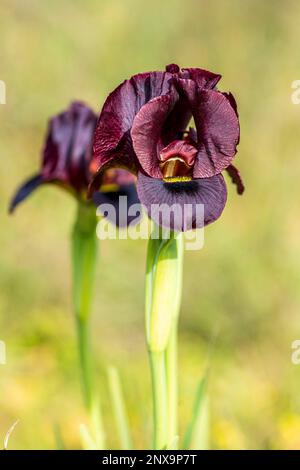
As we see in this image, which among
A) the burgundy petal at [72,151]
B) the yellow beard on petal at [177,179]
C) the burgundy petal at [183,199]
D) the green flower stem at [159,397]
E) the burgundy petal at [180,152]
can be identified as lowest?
the green flower stem at [159,397]

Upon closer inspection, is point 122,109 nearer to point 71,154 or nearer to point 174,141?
point 174,141

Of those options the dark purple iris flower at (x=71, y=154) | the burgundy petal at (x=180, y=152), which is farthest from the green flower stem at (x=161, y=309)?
the dark purple iris flower at (x=71, y=154)

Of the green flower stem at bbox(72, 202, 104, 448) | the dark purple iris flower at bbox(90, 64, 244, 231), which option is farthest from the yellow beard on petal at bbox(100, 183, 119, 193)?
the dark purple iris flower at bbox(90, 64, 244, 231)

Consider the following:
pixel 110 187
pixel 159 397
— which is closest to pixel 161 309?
pixel 159 397

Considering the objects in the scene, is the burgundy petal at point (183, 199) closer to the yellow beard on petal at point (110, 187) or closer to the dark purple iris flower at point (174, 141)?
the dark purple iris flower at point (174, 141)

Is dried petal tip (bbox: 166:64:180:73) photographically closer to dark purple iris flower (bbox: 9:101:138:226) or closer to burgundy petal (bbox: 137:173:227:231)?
burgundy petal (bbox: 137:173:227:231)

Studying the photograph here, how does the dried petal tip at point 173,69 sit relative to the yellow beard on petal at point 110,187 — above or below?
above
